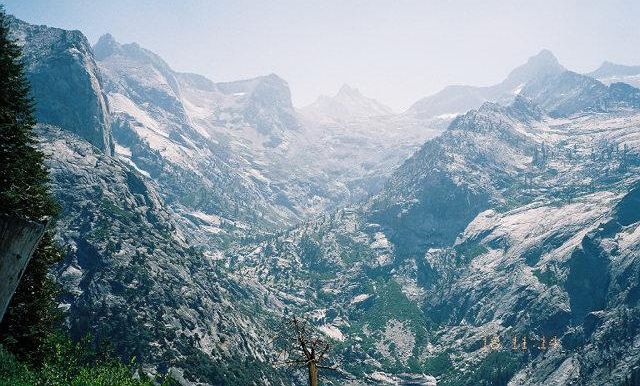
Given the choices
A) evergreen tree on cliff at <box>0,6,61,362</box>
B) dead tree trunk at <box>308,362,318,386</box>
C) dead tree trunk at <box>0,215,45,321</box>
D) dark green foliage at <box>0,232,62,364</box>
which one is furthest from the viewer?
dark green foliage at <box>0,232,62,364</box>

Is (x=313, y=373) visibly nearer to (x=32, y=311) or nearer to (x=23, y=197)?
(x=23, y=197)

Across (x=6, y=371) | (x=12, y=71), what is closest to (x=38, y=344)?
(x=6, y=371)

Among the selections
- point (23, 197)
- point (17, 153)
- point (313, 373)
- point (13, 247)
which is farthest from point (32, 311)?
point (313, 373)

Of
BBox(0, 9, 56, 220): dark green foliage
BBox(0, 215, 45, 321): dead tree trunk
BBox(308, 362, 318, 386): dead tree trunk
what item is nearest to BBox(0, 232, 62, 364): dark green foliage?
BBox(0, 9, 56, 220): dark green foliage

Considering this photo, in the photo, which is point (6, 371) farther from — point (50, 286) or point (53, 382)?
point (50, 286)

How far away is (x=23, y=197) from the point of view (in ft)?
138

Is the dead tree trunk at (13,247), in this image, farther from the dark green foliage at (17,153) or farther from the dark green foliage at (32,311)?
the dark green foliage at (32,311)

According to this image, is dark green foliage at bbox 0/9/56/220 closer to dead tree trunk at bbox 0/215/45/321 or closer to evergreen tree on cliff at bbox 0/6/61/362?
evergreen tree on cliff at bbox 0/6/61/362

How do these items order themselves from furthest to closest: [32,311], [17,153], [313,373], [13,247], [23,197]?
[32,311] < [17,153] < [23,197] < [313,373] < [13,247]

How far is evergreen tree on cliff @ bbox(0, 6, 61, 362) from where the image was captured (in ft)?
137

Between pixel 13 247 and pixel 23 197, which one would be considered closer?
pixel 13 247

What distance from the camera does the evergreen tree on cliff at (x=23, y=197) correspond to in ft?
137

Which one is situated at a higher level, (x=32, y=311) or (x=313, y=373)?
(x=313, y=373)

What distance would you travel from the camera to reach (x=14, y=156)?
42625 millimetres
